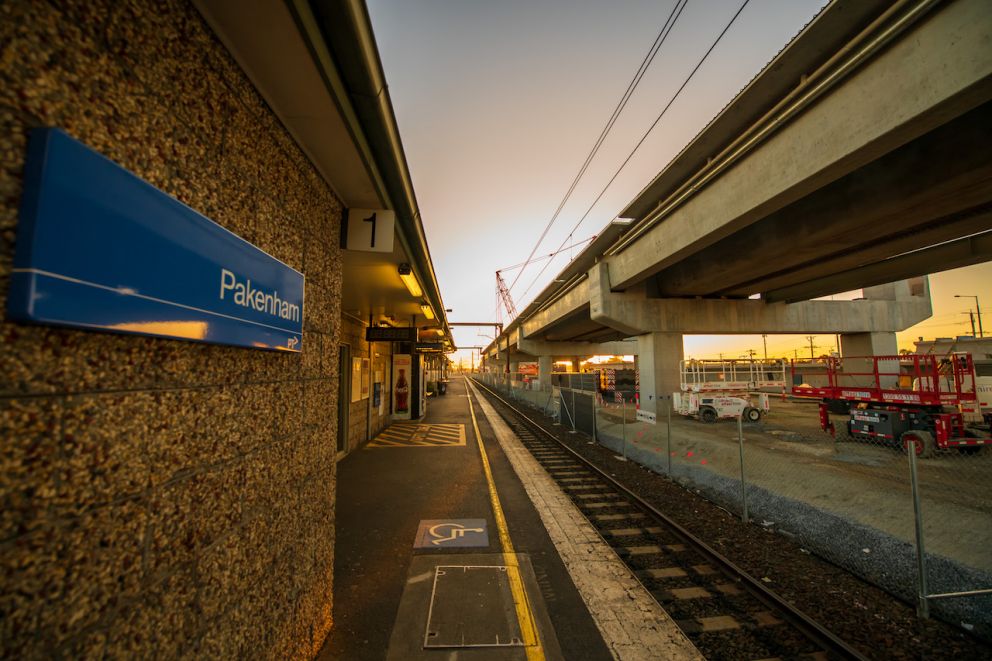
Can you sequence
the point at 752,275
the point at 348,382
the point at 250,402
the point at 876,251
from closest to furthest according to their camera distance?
the point at 250,402, the point at 348,382, the point at 876,251, the point at 752,275

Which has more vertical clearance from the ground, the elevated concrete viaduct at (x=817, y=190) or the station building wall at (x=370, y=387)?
the elevated concrete viaduct at (x=817, y=190)

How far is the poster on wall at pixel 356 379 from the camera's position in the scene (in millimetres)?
10502

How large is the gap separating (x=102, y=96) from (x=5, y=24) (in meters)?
0.30

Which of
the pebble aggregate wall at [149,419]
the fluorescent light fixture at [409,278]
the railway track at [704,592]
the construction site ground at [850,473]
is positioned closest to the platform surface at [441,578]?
the pebble aggregate wall at [149,419]

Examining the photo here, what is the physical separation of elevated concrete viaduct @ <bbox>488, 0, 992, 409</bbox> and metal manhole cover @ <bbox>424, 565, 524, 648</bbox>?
326 inches

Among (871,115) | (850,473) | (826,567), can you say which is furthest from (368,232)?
(850,473)

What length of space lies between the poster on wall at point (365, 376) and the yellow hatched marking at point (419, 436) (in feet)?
5.20

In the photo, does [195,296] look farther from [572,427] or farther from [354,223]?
[572,427]

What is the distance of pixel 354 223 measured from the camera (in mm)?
4488

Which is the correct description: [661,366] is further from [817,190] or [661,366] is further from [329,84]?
[329,84]

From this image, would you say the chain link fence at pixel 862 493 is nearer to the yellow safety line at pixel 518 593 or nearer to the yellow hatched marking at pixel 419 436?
the yellow safety line at pixel 518 593

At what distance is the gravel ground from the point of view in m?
3.59

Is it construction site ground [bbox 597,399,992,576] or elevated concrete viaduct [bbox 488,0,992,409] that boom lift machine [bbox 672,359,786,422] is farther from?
construction site ground [bbox 597,399,992,576]

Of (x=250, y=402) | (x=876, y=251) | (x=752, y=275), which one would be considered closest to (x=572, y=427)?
(x=752, y=275)
